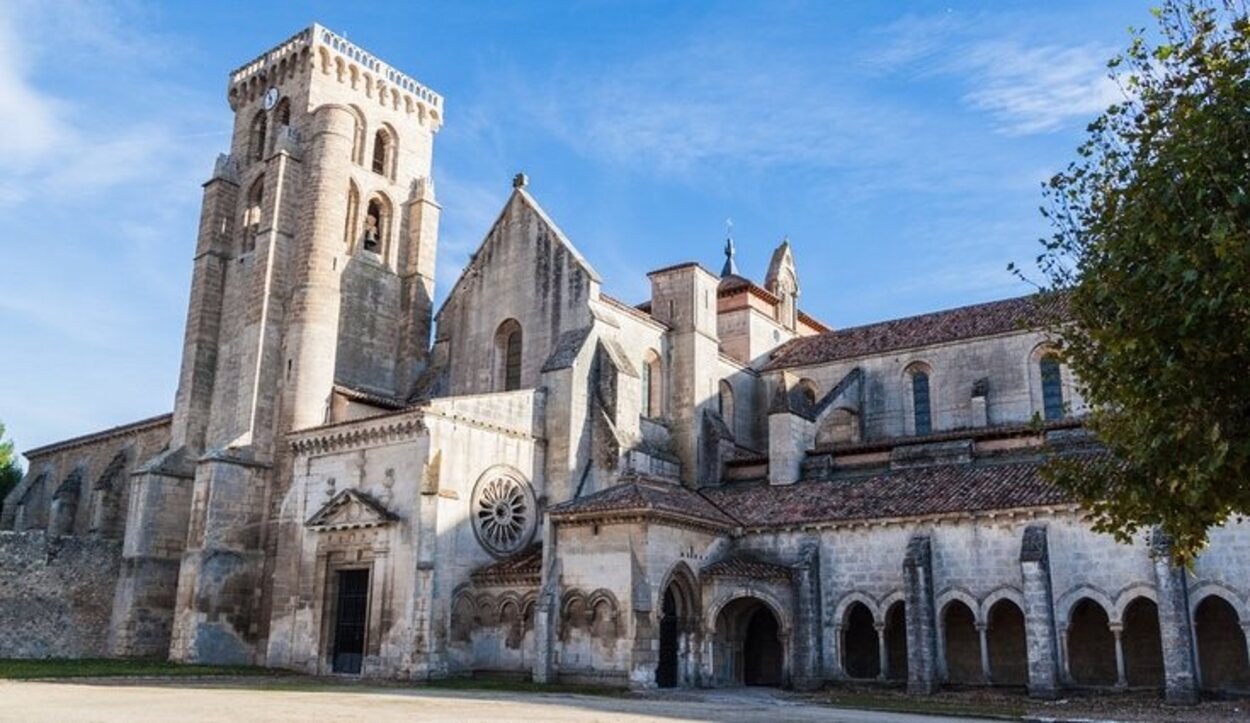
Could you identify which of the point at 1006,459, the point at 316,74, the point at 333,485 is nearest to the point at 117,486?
the point at 333,485

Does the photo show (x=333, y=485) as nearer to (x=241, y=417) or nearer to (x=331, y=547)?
A: (x=331, y=547)

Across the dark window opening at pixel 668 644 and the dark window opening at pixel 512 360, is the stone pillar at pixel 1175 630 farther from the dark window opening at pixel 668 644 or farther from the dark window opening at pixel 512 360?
the dark window opening at pixel 512 360

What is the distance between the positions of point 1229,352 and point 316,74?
118 feet

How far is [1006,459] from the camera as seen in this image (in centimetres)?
3008

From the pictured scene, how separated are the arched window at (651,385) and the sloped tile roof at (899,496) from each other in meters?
4.68

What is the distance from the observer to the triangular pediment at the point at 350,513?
3027 cm

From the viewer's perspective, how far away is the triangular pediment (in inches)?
1192

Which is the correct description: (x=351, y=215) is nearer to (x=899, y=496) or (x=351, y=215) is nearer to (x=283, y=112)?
(x=283, y=112)

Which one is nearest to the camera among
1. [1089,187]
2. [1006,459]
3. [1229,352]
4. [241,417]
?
[1229,352]

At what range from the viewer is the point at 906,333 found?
1543 inches

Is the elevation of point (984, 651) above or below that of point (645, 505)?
below

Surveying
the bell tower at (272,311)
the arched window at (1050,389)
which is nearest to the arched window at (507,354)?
the bell tower at (272,311)

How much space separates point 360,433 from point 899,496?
16.1 meters

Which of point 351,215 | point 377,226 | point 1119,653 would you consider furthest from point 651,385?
point 1119,653
